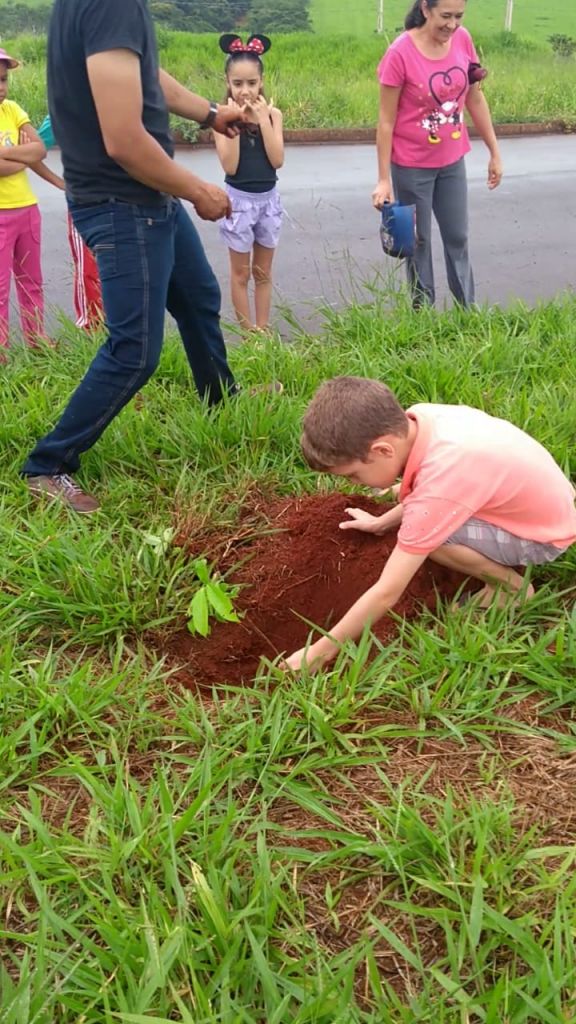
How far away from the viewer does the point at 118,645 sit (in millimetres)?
2516

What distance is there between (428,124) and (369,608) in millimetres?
3284

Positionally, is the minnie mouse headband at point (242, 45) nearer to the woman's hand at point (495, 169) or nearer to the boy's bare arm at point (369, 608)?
the woman's hand at point (495, 169)

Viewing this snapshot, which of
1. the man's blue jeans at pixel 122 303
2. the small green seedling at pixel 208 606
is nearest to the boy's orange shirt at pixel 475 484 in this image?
the small green seedling at pixel 208 606

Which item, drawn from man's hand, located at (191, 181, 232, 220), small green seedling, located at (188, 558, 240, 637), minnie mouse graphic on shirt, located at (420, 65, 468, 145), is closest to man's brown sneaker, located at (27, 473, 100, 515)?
small green seedling, located at (188, 558, 240, 637)

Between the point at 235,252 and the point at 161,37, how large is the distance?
9921 millimetres

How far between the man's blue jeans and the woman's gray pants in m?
1.87

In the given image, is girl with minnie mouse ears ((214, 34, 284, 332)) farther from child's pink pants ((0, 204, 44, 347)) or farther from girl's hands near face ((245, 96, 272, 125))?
child's pink pants ((0, 204, 44, 347))

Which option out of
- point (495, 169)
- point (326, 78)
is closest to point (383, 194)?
point (495, 169)

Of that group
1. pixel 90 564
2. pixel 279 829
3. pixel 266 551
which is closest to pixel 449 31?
pixel 266 551

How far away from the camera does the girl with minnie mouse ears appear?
15.1ft

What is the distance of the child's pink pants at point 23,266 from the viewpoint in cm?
444

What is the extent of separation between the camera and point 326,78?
39.0 feet

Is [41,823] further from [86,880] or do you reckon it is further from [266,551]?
[266,551]

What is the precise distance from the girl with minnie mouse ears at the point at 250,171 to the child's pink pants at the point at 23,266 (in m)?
0.98
